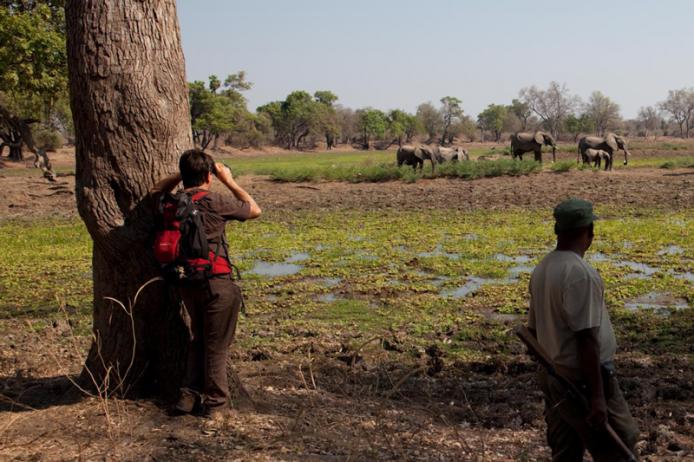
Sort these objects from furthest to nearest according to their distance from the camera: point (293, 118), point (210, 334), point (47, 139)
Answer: point (293, 118) < point (47, 139) < point (210, 334)

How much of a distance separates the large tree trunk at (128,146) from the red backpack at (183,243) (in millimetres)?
416

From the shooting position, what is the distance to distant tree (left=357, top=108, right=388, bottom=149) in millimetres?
95375

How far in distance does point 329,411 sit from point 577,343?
6.87 feet

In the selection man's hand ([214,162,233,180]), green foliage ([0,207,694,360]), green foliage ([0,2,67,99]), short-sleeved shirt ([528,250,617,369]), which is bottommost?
green foliage ([0,207,694,360])

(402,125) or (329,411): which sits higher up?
(402,125)

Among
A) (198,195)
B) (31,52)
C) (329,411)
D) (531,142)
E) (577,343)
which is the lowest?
(329,411)

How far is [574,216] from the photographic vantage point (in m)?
3.29

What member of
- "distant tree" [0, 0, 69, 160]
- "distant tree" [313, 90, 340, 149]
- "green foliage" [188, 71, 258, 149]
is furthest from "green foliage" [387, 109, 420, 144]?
"distant tree" [0, 0, 69, 160]

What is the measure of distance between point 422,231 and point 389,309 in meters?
6.96

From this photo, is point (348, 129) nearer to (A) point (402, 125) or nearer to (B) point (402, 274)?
(A) point (402, 125)

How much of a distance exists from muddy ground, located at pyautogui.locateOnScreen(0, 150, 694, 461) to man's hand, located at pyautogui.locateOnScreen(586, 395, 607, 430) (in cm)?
56

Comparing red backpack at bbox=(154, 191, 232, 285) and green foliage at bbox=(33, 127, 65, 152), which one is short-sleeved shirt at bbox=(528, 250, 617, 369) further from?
green foliage at bbox=(33, 127, 65, 152)

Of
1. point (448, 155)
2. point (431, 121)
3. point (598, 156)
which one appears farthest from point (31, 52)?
point (431, 121)

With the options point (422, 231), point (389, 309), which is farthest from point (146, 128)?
point (422, 231)
